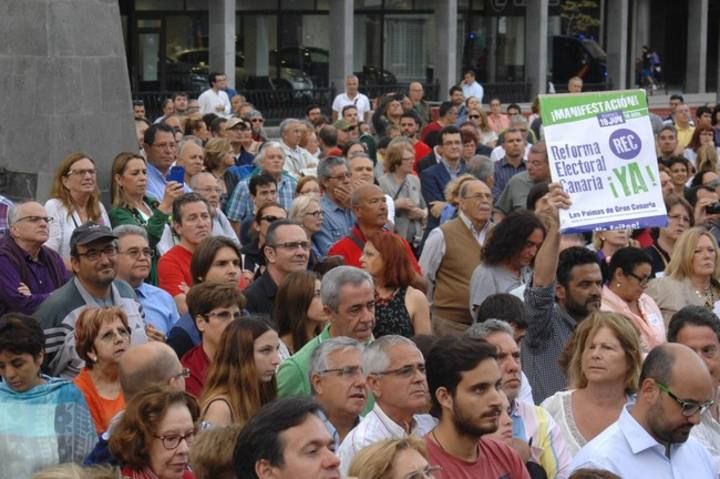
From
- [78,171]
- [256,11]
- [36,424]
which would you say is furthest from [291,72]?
[36,424]

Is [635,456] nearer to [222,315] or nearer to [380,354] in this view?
[380,354]

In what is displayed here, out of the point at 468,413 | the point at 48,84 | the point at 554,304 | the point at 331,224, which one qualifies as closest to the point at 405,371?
the point at 468,413

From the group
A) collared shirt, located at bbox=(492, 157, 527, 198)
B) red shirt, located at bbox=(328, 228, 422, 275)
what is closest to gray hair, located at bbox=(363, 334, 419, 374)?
red shirt, located at bbox=(328, 228, 422, 275)

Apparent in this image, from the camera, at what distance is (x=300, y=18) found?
131 ft

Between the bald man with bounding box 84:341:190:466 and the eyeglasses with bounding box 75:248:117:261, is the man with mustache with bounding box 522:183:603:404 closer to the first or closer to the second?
the eyeglasses with bounding box 75:248:117:261

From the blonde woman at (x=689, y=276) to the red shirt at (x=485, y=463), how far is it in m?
4.53

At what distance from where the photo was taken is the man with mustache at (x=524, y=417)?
7.51 metres

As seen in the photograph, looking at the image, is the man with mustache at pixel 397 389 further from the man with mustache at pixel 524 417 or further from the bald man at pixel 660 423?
the bald man at pixel 660 423

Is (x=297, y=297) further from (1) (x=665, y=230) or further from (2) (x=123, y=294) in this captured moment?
(1) (x=665, y=230)

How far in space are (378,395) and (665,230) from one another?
6.49m

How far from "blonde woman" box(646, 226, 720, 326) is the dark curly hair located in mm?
1306

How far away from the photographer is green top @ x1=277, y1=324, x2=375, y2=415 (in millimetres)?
8059

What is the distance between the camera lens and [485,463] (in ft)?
21.9

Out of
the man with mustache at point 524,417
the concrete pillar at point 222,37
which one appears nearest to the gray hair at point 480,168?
the man with mustache at point 524,417
